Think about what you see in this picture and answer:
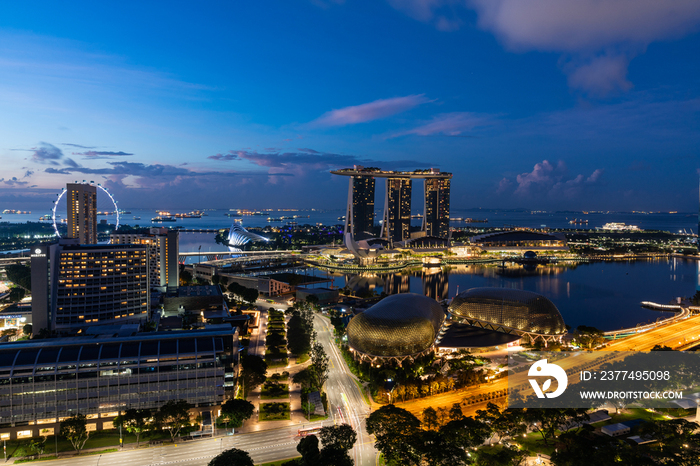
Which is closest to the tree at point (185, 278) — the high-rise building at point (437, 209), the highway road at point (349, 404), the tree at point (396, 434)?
the highway road at point (349, 404)

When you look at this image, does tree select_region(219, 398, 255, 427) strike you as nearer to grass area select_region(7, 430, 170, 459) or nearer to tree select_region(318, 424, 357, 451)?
grass area select_region(7, 430, 170, 459)

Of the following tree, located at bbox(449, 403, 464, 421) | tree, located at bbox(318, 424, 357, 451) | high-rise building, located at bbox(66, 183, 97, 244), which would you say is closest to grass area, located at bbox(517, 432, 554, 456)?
tree, located at bbox(449, 403, 464, 421)

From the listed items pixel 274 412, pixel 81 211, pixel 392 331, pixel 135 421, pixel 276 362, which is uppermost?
pixel 81 211

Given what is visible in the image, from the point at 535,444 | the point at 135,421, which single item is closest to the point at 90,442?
the point at 135,421

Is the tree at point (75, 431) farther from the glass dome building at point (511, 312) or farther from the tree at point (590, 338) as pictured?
the tree at point (590, 338)

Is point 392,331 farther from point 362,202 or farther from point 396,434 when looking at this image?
point 362,202

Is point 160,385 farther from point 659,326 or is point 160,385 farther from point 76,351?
point 659,326
